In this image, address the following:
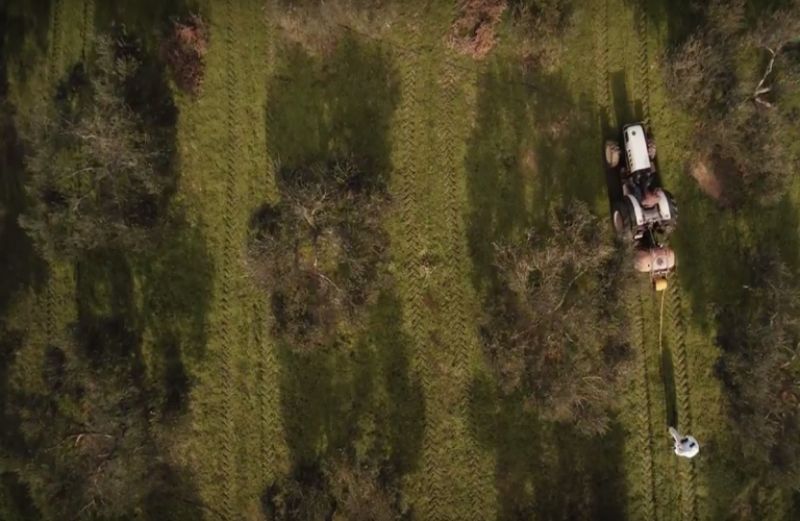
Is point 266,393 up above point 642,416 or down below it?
above

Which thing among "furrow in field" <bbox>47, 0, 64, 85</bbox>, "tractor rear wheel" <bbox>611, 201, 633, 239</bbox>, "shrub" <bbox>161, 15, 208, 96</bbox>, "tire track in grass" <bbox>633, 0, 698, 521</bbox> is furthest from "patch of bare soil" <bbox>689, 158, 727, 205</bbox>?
"furrow in field" <bbox>47, 0, 64, 85</bbox>

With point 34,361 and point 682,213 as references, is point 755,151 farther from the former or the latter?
point 34,361

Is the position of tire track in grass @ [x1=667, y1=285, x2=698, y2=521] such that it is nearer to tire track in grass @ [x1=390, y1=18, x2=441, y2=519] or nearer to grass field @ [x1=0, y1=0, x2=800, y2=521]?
grass field @ [x1=0, y1=0, x2=800, y2=521]

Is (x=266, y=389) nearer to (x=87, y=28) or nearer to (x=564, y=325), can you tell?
(x=564, y=325)

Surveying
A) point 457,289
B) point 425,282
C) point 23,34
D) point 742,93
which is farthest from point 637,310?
point 23,34

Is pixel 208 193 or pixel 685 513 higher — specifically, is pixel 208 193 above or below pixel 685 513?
above

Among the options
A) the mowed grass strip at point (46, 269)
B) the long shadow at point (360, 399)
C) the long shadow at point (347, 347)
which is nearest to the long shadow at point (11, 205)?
the mowed grass strip at point (46, 269)

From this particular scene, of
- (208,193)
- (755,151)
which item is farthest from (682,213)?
(208,193)
